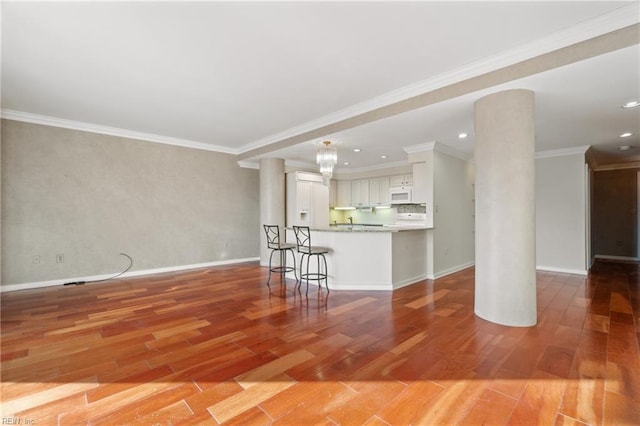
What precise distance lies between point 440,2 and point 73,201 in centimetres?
614

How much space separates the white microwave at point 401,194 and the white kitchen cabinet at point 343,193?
164 centimetres

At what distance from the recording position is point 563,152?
5758 mm

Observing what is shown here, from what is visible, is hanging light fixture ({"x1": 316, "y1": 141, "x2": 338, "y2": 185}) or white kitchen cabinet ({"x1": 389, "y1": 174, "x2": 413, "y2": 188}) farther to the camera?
white kitchen cabinet ({"x1": 389, "y1": 174, "x2": 413, "y2": 188})

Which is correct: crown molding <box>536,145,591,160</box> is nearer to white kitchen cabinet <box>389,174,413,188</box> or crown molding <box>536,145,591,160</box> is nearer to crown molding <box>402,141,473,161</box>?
crown molding <box>402,141,473,161</box>

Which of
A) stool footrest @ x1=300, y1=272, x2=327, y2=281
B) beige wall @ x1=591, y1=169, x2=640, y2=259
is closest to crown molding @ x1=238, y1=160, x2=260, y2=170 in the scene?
stool footrest @ x1=300, y1=272, x2=327, y2=281

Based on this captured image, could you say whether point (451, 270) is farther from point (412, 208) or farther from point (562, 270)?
point (562, 270)

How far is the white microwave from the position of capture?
23.2 feet

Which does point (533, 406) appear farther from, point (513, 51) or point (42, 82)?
point (42, 82)

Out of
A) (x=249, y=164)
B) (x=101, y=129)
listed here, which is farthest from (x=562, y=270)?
(x=101, y=129)

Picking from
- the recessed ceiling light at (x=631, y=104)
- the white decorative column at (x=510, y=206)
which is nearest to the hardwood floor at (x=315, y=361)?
the white decorative column at (x=510, y=206)

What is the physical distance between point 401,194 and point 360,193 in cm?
157

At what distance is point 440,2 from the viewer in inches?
83.4

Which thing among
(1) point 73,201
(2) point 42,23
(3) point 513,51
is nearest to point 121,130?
(1) point 73,201

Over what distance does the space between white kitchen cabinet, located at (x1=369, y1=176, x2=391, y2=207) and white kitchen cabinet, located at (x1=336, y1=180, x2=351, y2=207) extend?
0.82 metres
